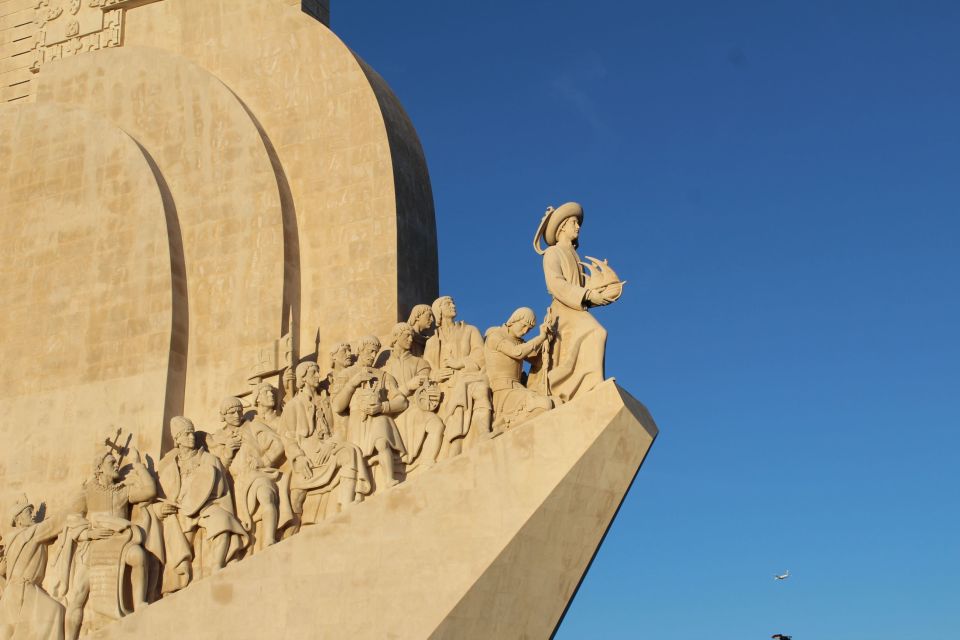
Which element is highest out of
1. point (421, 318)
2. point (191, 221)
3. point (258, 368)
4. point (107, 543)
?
point (191, 221)

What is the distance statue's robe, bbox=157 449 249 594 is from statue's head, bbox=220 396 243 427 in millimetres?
330

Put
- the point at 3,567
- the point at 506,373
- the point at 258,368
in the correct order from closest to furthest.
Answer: the point at 506,373, the point at 3,567, the point at 258,368

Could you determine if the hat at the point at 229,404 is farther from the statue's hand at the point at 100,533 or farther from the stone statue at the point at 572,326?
the stone statue at the point at 572,326

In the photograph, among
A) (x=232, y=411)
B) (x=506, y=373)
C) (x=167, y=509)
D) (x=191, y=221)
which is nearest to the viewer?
(x=506, y=373)

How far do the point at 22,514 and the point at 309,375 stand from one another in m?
2.74

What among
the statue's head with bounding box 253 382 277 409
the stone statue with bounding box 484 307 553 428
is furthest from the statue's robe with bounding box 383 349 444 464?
the statue's head with bounding box 253 382 277 409

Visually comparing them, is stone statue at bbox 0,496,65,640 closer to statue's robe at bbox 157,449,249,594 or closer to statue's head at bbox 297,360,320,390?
statue's robe at bbox 157,449,249,594

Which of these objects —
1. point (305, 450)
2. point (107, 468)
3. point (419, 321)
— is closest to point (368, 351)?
point (419, 321)

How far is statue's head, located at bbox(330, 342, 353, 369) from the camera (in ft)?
38.5

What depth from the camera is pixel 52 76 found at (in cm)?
1485

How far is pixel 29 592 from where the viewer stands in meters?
11.6

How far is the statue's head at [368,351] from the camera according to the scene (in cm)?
1165

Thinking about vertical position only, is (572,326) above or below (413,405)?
above

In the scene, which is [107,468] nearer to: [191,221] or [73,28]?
[191,221]
